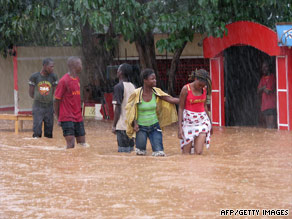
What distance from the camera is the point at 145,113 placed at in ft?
34.9

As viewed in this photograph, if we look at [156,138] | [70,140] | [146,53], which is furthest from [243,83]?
[70,140]

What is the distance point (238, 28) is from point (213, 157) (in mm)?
6394

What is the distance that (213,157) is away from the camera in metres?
10.7

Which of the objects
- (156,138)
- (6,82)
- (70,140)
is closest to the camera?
(156,138)

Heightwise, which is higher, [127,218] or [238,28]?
[238,28]

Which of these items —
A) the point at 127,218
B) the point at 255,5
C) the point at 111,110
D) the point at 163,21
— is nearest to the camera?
the point at 127,218

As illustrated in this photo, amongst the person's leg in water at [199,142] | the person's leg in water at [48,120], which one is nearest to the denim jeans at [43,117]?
the person's leg in water at [48,120]

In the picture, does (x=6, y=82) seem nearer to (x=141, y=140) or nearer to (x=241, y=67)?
(x=241, y=67)

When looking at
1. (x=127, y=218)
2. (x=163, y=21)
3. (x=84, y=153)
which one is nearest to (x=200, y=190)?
(x=127, y=218)

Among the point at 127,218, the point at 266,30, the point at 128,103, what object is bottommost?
the point at 127,218

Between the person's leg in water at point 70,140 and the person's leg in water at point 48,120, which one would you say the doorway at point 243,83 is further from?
the person's leg in water at point 70,140

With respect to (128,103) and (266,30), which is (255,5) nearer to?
(266,30)

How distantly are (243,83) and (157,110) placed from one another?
7679mm

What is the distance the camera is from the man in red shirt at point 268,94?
1620 centimetres
